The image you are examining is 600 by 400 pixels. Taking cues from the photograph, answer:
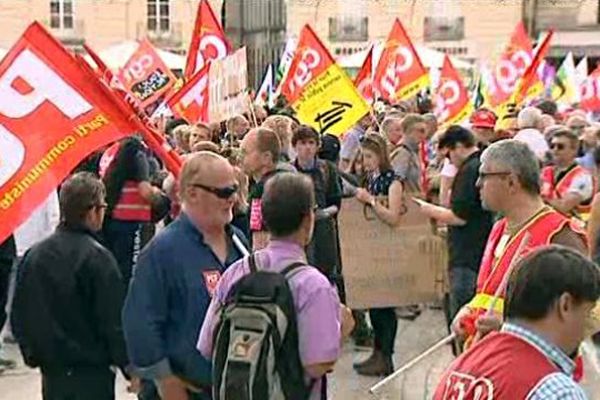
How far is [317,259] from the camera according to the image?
764cm

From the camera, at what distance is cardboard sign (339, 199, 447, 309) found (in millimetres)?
8914

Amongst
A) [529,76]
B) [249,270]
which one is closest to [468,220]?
[249,270]

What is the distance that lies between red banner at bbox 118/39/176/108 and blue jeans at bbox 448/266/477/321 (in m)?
7.77

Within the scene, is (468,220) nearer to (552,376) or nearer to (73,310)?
(73,310)

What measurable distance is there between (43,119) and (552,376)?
130 inches

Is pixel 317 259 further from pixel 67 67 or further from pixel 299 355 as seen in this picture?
pixel 299 355

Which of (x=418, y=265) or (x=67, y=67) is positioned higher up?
(x=67, y=67)

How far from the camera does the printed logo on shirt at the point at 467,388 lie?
9.84ft

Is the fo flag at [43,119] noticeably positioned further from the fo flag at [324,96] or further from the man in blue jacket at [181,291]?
the fo flag at [324,96]

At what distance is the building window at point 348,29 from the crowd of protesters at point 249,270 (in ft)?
113

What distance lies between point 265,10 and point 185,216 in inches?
827

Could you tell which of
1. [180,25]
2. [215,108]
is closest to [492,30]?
[180,25]

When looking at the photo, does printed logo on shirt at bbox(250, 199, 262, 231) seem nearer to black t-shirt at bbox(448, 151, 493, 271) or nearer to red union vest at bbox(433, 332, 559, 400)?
black t-shirt at bbox(448, 151, 493, 271)

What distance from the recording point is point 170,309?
4.68 m
